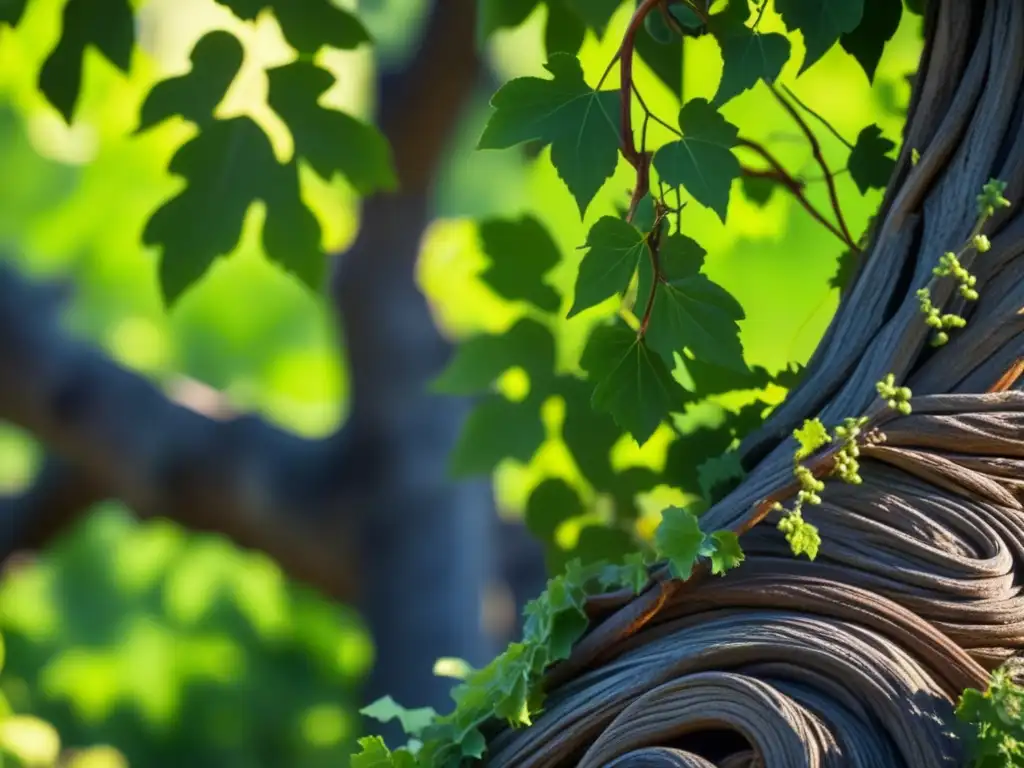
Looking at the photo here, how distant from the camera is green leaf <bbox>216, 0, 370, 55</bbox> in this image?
0.90m

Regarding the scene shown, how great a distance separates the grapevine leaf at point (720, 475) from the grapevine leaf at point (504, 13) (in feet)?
1.29

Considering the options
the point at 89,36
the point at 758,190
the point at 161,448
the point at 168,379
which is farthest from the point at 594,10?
the point at 168,379

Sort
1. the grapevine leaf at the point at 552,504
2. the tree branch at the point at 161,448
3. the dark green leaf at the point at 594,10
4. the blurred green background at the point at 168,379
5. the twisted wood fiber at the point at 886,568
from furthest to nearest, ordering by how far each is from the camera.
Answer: the blurred green background at the point at 168,379 < the tree branch at the point at 161,448 < the grapevine leaf at the point at 552,504 < the dark green leaf at the point at 594,10 < the twisted wood fiber at the point at 886,568

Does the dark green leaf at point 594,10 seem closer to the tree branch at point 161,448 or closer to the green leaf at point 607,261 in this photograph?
the green leaf at point 607,261

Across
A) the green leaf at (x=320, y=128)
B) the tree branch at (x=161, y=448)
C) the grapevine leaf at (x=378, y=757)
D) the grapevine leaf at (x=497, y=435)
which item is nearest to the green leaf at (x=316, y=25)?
the green leaf at (x=320, y=128)

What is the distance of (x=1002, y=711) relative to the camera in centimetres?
52

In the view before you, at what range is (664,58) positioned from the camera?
86 cm

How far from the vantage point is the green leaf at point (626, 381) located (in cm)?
63

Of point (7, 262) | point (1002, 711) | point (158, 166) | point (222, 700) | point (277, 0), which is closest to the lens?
point (1002, 711)

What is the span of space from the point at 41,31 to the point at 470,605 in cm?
155

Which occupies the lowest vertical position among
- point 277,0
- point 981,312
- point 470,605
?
point 981,312

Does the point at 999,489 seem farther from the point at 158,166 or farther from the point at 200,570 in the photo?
the point at 200,570

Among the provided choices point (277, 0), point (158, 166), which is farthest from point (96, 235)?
point (277, 0)

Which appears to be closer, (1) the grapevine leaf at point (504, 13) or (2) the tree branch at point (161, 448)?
(1) the grapevine leaf at point (504, 13)
